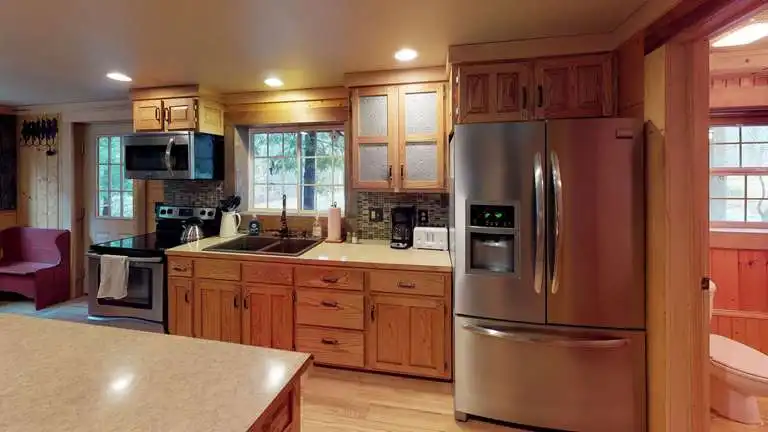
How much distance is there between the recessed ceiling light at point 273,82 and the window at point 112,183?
2.10 metres

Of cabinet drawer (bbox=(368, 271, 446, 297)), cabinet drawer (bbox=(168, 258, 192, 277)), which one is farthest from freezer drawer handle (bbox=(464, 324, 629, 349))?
cabinet drawer (bbox=(168, 258, 192, 277))

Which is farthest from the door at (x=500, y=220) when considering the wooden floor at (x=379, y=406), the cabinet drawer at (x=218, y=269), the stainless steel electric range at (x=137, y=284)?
the stainless steel electric range at (x=137, y=284)

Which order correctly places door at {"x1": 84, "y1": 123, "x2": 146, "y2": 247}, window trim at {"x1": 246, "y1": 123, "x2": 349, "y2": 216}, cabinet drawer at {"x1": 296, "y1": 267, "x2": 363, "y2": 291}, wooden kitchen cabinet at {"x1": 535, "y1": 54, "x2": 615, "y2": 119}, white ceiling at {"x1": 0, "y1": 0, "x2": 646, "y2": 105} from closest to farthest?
white ceiling at {"x1": 0, "y1": 0, "x2": 646, "y2": 105} < wooden kitchen cabinet at {"x1": 535, "y1": 54, "x2": 615, "y2": 119} < cabinet drawer at {"x1": 296, "y1": 267, "x2": 363, "y2": 291} < window trim at {"x1": 246, "y1": 123, "x2": 349, "y2": 216} < door at {"x1": 84, "y1": 123, "x2": 146, "y2": 247}

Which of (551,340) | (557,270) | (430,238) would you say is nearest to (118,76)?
(430,238)

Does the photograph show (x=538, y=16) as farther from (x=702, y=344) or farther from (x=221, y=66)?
(x=221, y=66)

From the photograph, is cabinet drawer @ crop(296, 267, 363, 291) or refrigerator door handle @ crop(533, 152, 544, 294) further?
cabinet drawer @ crop(296, 267, 363, 291)

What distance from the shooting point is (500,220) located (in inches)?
81.4

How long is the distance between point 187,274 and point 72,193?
2416 mm

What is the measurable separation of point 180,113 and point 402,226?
2.07m

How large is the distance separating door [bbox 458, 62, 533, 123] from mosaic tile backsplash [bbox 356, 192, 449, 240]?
2.83 ft

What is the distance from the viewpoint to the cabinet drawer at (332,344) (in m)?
2.65

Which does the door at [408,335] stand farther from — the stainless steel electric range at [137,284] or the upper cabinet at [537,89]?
the stainless steel electric range at [137,284]

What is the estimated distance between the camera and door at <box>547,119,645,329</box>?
1914 millimetres

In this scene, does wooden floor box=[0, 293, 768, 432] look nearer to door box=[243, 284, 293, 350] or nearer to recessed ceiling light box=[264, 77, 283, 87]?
door box=[243, 284, 293, 350]
